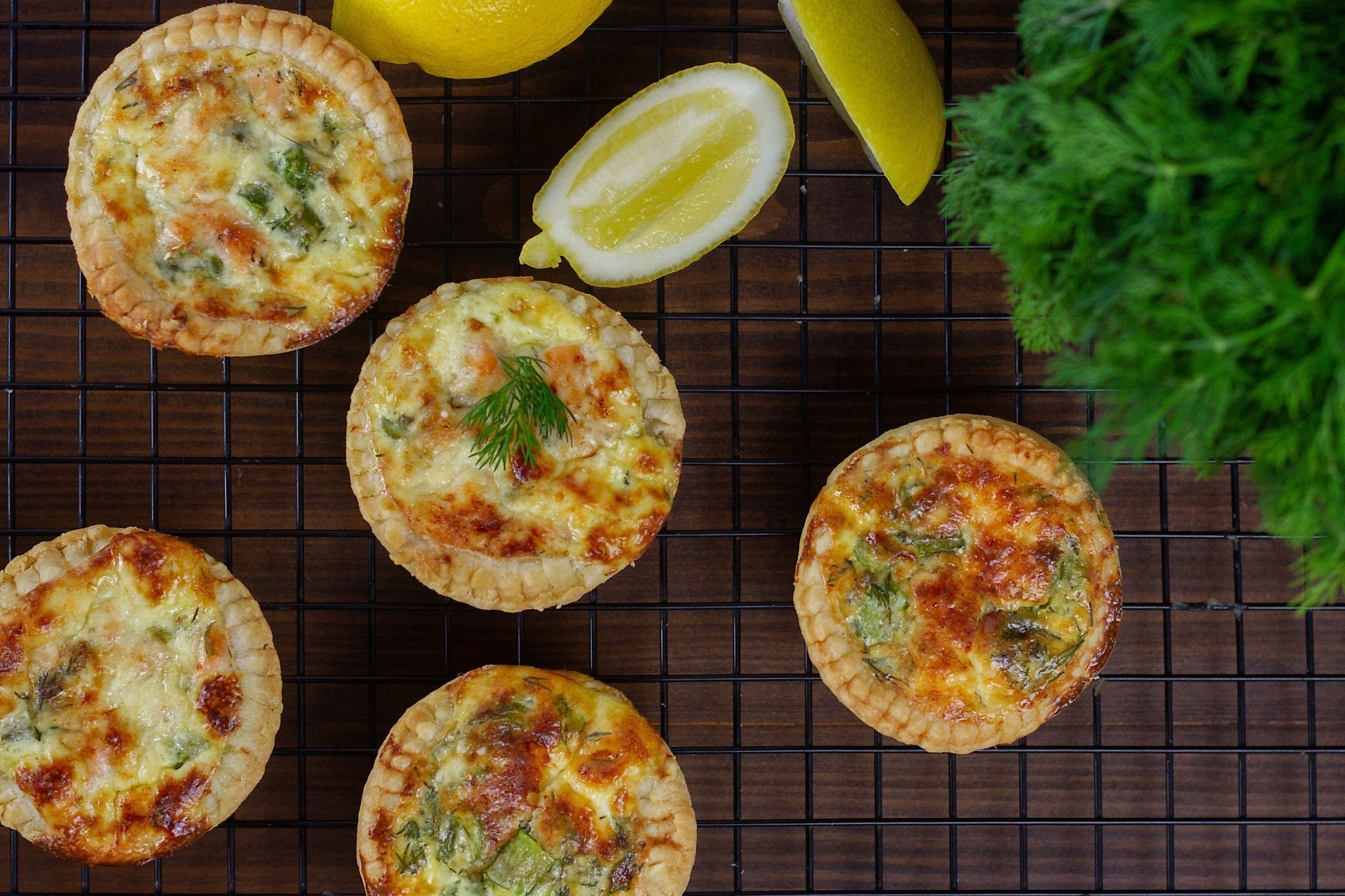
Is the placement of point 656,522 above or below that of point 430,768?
above

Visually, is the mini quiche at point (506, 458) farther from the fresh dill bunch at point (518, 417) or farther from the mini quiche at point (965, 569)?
the mini quiche at point (965, 569)

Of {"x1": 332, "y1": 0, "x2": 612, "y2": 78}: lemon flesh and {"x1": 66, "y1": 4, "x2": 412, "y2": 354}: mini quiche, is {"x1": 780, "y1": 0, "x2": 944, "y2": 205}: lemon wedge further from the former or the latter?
{"x1": 66, "y1": 4, "x2": 412, "y2": 354}: mini quiche

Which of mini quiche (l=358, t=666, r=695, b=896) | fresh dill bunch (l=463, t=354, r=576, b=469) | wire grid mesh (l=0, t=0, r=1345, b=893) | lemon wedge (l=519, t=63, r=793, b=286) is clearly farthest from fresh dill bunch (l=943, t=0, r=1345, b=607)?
mini quiche (l=358, t=666, r=695, b=896)

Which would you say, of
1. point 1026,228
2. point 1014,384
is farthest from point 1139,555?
point 1026,228

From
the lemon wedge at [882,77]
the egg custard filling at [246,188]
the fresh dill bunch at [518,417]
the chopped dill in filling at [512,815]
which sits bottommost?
the chopped dill in filling at [512,815]

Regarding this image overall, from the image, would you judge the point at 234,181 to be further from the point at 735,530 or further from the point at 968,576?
the point at 968,576

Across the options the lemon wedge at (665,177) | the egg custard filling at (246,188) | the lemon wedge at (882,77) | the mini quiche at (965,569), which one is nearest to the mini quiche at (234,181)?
the egg custard filling at (246,188)

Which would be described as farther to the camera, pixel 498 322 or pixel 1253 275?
pixel 498 322

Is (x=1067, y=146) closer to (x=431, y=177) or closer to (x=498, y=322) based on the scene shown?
(x=498, y=322)
